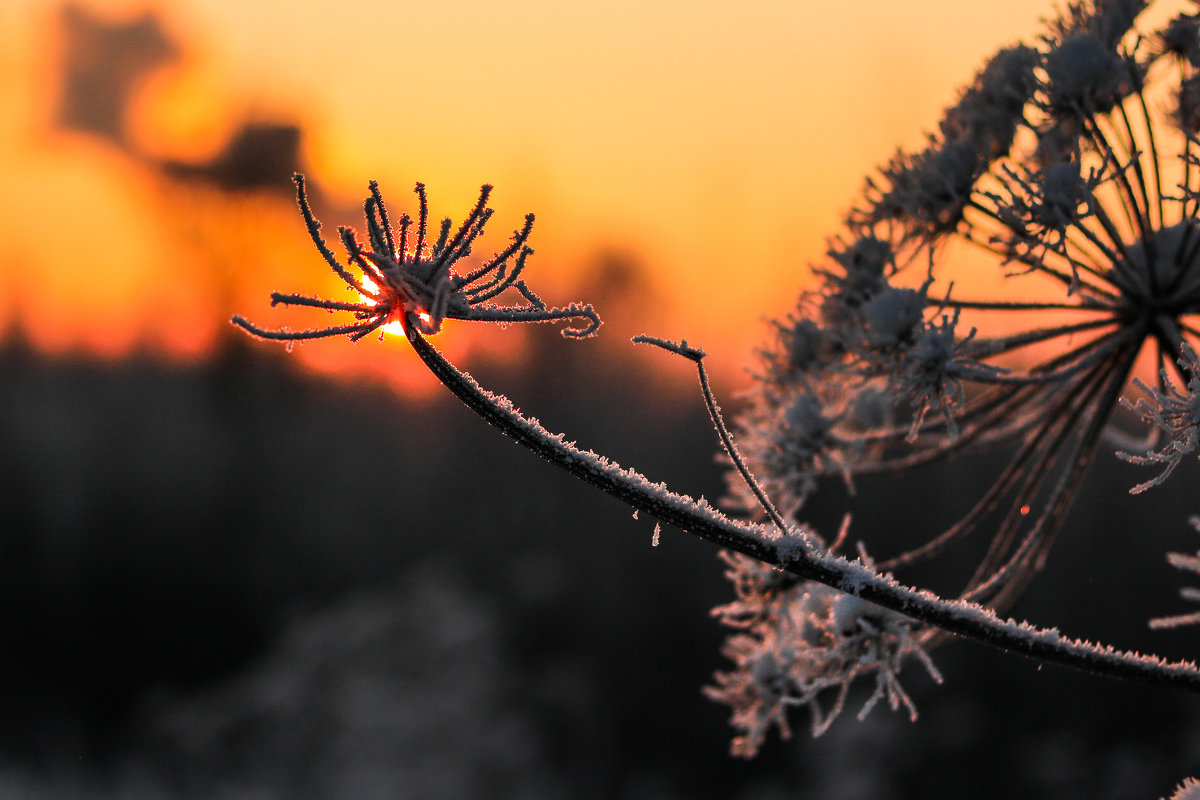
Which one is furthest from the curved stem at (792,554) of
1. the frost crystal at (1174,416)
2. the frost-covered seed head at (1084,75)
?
the frost-covered seed head at (1084,75)

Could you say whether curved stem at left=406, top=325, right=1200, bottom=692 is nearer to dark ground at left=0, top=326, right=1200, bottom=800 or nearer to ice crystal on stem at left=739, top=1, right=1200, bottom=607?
ice crystal on stem at left=739, top=1, right=1200, bottom=607

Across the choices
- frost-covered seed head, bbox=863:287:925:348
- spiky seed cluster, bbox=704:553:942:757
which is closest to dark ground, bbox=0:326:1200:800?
spiky seed cluster, bbox=704:553:942:757

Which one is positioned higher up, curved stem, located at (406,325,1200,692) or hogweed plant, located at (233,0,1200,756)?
hogweed plant, located at (233,0,1200,756)

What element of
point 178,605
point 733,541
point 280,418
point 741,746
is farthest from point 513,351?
point 733,541

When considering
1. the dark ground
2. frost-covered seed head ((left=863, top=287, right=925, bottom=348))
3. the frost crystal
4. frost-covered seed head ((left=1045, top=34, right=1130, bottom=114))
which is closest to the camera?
the frost crystal

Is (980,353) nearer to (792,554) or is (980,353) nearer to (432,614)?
(792,554)

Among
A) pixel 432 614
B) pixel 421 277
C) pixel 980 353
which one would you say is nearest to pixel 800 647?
pixel 980 353

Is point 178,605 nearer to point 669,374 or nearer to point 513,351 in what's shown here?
point 513,351
